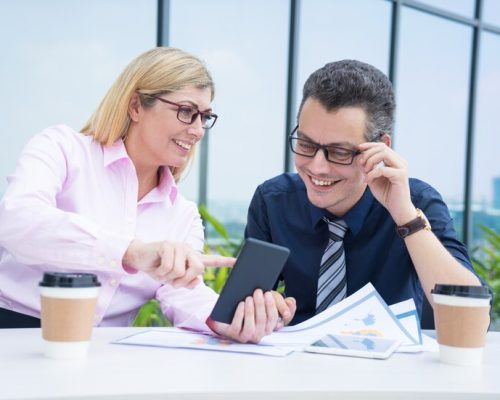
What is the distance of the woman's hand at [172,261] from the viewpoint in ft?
4.69

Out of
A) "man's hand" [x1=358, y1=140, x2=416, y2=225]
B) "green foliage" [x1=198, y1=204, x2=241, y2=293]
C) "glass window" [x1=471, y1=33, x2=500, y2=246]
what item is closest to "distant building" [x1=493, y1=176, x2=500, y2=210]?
"glass window" [x1=471, y1=33, x2=500, y2=246]

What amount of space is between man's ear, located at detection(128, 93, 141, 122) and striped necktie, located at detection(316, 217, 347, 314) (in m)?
0.68

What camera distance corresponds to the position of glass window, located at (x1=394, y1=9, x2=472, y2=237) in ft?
18.8

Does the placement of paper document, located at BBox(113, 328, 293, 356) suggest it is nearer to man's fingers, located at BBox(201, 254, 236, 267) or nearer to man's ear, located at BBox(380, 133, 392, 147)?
man's fingers, located at BBox(201, 254, 236, 267)

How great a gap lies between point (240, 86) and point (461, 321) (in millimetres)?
3580

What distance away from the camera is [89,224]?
157cm

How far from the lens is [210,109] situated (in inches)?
83.8

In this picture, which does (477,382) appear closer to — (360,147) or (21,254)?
(360,147)

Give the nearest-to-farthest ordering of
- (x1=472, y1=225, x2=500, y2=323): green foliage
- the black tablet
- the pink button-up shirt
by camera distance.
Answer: the black tablet
the pink button-up shirt
(x1=472, y1=225, x2=500, y2=323): green foliage

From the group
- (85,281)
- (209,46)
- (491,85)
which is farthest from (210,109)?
(491,85)

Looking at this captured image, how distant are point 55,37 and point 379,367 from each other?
3157mm

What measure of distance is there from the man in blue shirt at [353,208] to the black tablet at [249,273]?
62cm

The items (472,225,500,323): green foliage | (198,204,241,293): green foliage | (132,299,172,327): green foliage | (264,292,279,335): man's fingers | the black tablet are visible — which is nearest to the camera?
the black tablet

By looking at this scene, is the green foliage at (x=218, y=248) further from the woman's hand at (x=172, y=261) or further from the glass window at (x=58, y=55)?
the woman's hand at (x=172, y=261)
